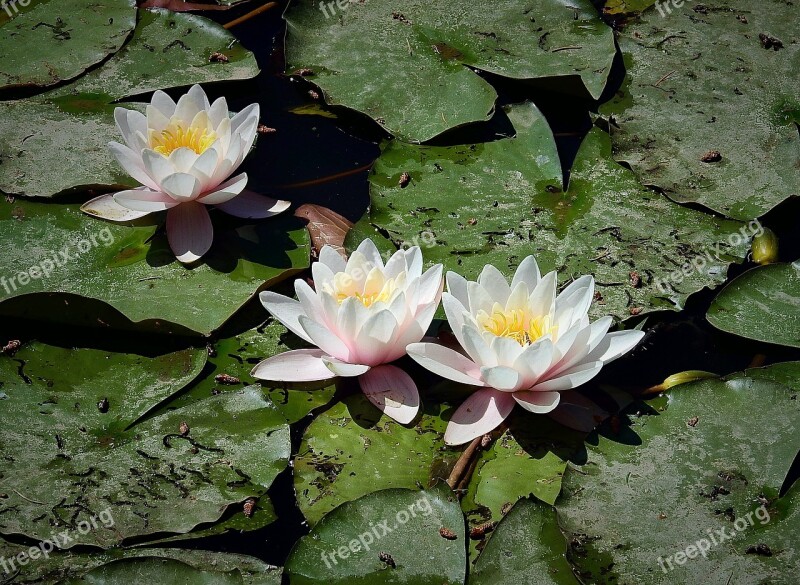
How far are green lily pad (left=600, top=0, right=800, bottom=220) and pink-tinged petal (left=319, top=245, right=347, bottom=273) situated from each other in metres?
1.56

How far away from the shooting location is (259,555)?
2.53m

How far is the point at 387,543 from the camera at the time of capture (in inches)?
92.7

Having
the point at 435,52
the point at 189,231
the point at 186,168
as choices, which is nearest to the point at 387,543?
the point at 189,231

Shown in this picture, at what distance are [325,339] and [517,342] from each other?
2.37 ft

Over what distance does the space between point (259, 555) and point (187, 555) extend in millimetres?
245

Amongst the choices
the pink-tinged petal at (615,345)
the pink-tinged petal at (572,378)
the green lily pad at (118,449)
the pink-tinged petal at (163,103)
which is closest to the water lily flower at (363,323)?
the green lily pad at (118,449)

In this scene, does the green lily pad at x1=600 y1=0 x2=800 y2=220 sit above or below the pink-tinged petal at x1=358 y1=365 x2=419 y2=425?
above

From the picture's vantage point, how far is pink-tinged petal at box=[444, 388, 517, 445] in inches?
106

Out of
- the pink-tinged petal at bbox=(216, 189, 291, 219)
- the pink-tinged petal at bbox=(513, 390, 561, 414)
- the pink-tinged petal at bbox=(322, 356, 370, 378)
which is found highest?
the pink-tinged petal at bbox=(513, 390, 561, 414)

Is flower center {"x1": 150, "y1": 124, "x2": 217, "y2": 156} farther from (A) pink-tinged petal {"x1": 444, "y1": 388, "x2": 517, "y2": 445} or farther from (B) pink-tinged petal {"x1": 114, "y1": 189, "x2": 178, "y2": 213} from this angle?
(A) pink-tinged petal {"x1": 444, "y1": 388, "x2": 517, "y2": 445}

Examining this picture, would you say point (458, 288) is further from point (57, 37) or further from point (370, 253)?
point (57, 37)

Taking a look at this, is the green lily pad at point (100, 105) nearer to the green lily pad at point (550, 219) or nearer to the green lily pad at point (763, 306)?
the green lily pad at point (550, 219)

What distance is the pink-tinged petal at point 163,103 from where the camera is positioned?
137 inches

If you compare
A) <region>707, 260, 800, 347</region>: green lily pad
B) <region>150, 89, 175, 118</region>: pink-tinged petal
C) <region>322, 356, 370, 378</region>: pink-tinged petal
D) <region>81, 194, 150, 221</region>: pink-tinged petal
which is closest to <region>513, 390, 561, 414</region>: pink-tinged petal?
<region>322, 356, 370, 378</region>: pink-tinged petal
